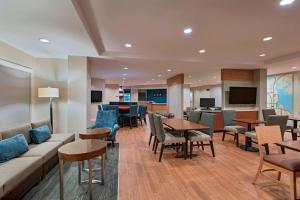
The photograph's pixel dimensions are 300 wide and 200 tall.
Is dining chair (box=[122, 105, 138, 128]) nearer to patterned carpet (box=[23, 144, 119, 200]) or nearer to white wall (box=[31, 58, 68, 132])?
white wall (box=[31, 58, 68, 132])

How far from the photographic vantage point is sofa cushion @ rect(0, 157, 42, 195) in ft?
6.50

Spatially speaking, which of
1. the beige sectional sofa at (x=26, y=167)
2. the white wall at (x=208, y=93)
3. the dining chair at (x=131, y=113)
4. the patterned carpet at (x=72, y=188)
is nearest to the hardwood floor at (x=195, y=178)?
the patterned carpet at (x=72, y=188)

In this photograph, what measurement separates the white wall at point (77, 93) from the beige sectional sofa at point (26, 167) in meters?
1.24

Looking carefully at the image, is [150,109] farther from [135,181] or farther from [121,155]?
[135,181]

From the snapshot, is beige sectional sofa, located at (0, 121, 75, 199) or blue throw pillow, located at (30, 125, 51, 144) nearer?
beige sectional sofa, located at (0, 121, 75, 199)

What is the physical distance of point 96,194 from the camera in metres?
2.48

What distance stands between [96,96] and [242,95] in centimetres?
801

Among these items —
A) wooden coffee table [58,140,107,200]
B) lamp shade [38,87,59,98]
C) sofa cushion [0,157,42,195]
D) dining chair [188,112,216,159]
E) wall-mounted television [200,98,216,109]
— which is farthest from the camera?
wall-mounted television [200,98,216,109]

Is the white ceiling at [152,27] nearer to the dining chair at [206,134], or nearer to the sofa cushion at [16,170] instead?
the dining chair at [206,134]

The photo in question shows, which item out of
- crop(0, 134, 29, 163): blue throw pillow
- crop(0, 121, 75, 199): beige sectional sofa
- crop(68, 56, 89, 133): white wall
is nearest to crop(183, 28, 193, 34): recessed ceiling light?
crop(68, 56, 89, 133): white wall

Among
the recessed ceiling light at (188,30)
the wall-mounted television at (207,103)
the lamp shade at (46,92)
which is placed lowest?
the wall-mounted television at (207,103)

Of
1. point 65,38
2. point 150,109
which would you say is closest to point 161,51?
point 65,38

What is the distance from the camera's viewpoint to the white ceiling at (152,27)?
2.55 metres

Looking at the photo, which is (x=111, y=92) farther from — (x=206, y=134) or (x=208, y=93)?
(x=206, y=134)
